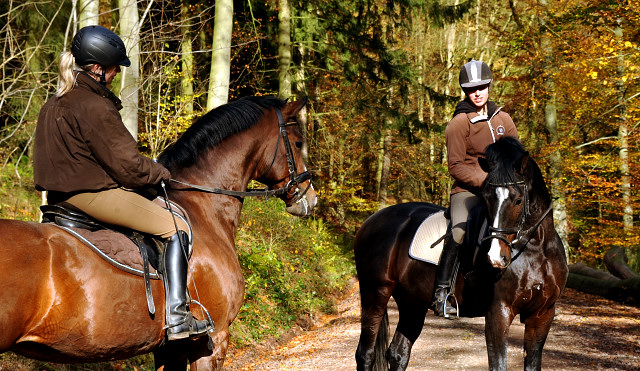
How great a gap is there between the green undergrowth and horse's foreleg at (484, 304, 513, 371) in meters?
4.80

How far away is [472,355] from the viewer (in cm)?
828

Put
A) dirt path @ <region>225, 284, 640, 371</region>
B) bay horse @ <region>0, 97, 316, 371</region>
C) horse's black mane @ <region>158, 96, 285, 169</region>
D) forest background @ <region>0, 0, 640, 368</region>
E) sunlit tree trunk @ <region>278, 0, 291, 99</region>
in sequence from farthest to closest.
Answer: sunlit tree trunk @ <region>278, 0, 291, 99</region>
forest background @ <region>0, 0, 640, 368</region>
dirt path @ <region>225, 284, 640, 371</region>
horse's black mane @ <region>158, 96, 285, 169</region>
bay horse @ <region>0, 97, 316, 371</region>

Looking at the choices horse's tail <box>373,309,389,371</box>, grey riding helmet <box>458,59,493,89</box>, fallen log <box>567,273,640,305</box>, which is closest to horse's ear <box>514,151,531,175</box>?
grey riding helmet <box>458,59,493,89</box>

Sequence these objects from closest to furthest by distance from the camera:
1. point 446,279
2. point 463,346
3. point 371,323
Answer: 1. point 446,279
2. point 371,323
3. point 463,346

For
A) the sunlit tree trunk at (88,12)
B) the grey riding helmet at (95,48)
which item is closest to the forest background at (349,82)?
the sunlit tree trunk at (88,12)

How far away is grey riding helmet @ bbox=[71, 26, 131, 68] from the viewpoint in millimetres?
3783

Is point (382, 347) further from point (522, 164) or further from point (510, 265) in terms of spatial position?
point (522, 164)

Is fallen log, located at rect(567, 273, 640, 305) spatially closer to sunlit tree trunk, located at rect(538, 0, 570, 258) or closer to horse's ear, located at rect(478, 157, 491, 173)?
sunlit tree trunk, located at rect(538, 0, 570, 258)

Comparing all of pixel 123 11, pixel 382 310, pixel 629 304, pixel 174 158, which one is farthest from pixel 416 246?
pixel 629 304

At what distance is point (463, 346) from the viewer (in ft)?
29.4

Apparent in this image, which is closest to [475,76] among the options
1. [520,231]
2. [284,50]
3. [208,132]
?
[520,231]

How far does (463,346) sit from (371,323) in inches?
129

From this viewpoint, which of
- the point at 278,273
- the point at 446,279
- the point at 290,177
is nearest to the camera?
the point at 290,177

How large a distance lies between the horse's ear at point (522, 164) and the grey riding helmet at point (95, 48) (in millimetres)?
3272
